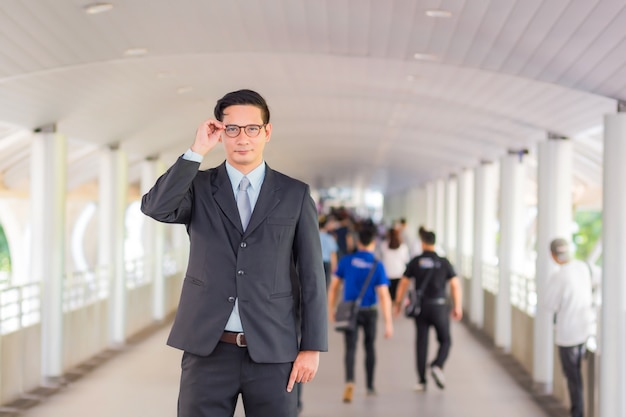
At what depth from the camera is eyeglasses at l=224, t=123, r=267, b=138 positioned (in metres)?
3.72

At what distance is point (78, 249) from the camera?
91.8 feet

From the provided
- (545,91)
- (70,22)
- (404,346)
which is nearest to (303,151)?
(404,346)

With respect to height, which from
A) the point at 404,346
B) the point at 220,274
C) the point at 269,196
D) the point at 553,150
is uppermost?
the point at 553,150

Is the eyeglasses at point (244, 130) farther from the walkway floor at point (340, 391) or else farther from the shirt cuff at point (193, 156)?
the walkway floor at point (340, 391)

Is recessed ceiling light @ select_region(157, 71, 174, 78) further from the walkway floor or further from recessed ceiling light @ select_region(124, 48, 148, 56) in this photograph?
the walkway floor

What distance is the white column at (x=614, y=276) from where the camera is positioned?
8523 millimetres

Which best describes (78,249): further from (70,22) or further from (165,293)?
(70,22)

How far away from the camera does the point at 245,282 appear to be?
375 cm

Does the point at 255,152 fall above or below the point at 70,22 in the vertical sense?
below

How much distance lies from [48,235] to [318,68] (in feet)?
11.6

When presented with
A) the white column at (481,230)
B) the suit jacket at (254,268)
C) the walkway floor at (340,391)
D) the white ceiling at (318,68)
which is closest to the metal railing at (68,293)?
the walkway floor at (340,391)

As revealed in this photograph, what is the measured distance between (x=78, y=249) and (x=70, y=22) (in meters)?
21.0

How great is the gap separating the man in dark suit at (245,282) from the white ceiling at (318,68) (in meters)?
3.12

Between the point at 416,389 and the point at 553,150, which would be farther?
the point at 553,150
